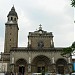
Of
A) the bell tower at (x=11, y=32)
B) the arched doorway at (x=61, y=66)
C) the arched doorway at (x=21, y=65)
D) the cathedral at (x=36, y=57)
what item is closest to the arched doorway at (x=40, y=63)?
the cathedral at (x=36, y=57)

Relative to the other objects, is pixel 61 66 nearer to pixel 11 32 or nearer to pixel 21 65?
pixel 21 65

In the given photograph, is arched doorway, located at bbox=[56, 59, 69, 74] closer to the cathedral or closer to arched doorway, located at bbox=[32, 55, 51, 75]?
the cathedral

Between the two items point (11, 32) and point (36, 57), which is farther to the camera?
point (11, 32)

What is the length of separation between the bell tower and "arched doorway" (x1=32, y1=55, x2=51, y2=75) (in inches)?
340

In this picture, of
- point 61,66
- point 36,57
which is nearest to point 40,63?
point 36,57

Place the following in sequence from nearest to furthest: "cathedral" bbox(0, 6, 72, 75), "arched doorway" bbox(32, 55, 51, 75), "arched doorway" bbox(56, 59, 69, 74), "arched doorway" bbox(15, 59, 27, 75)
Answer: "cathedral" bbox(0, 6, 72, 75) → "arched doorway" bbox(15, 59, 27, 75) → "arched doorway" bbox(32, 55, 51, 75) → "arched doorway" bbox(56, 59, 69, 74)

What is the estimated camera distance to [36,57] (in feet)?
202

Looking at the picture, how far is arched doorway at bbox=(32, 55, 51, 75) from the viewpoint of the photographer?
61562 mm

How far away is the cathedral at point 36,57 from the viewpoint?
60.6m

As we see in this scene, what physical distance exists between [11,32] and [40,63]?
503 inches

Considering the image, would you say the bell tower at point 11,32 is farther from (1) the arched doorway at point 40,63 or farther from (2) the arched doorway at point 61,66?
(2) the arched doorway at point 61,66

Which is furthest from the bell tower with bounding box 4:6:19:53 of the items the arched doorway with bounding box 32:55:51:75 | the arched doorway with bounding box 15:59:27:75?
the arched doorway with bounding box 32:55:51:75

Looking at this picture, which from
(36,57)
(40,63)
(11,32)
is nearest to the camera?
(36,57)

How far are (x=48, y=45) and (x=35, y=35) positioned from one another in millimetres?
4538
